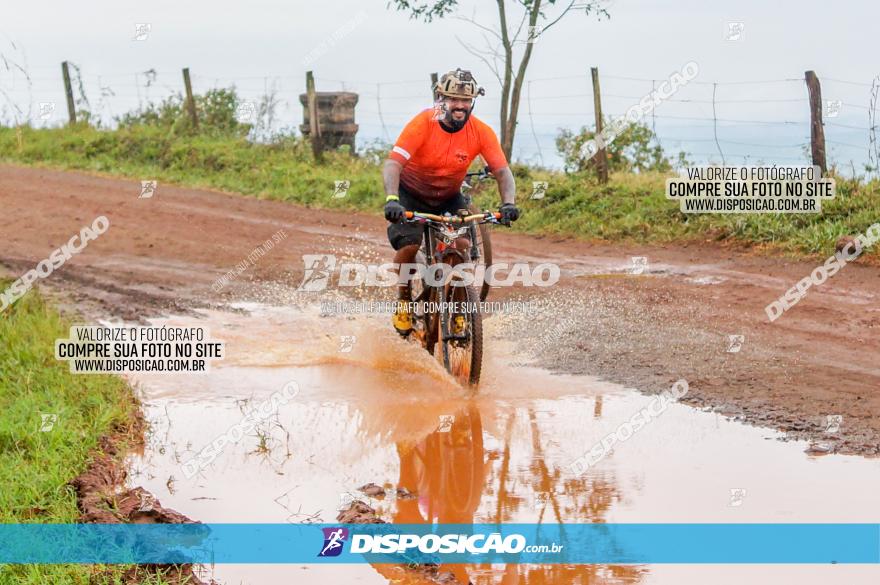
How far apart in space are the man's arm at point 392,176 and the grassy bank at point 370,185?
6.45 meters

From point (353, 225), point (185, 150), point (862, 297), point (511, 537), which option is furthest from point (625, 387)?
point (185, 150)

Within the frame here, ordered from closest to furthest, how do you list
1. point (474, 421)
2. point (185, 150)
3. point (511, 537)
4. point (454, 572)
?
point (454, 572)
point (511, 537)
point (474, 421)
point (185, 150)

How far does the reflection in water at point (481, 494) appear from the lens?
5.12 meters

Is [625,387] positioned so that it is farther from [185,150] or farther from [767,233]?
[185,150]

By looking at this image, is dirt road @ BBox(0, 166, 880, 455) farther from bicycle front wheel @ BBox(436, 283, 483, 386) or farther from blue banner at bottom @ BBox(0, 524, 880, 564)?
blue banner at bottom @ BBox(0, 524, 880, 564)

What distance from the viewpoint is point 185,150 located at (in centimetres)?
2212

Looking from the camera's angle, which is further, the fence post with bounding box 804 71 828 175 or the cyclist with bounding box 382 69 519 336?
the fence post with bounding box 804 71 828 175

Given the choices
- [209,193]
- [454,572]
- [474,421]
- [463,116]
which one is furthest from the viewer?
[209,193]

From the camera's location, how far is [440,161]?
8688 mm

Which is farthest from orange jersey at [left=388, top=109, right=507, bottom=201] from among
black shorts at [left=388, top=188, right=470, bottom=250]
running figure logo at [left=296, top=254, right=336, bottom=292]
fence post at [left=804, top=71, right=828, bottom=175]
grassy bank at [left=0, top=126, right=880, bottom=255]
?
fence post at [left=804, top=71, right=828, bottom=175]

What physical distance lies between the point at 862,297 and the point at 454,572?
23.3ft

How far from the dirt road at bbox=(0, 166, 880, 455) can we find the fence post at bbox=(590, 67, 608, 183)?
6.93ft

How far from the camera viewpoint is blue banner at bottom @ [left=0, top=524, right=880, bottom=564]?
17.3 ft

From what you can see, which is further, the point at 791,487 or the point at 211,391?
the point at 211,391
